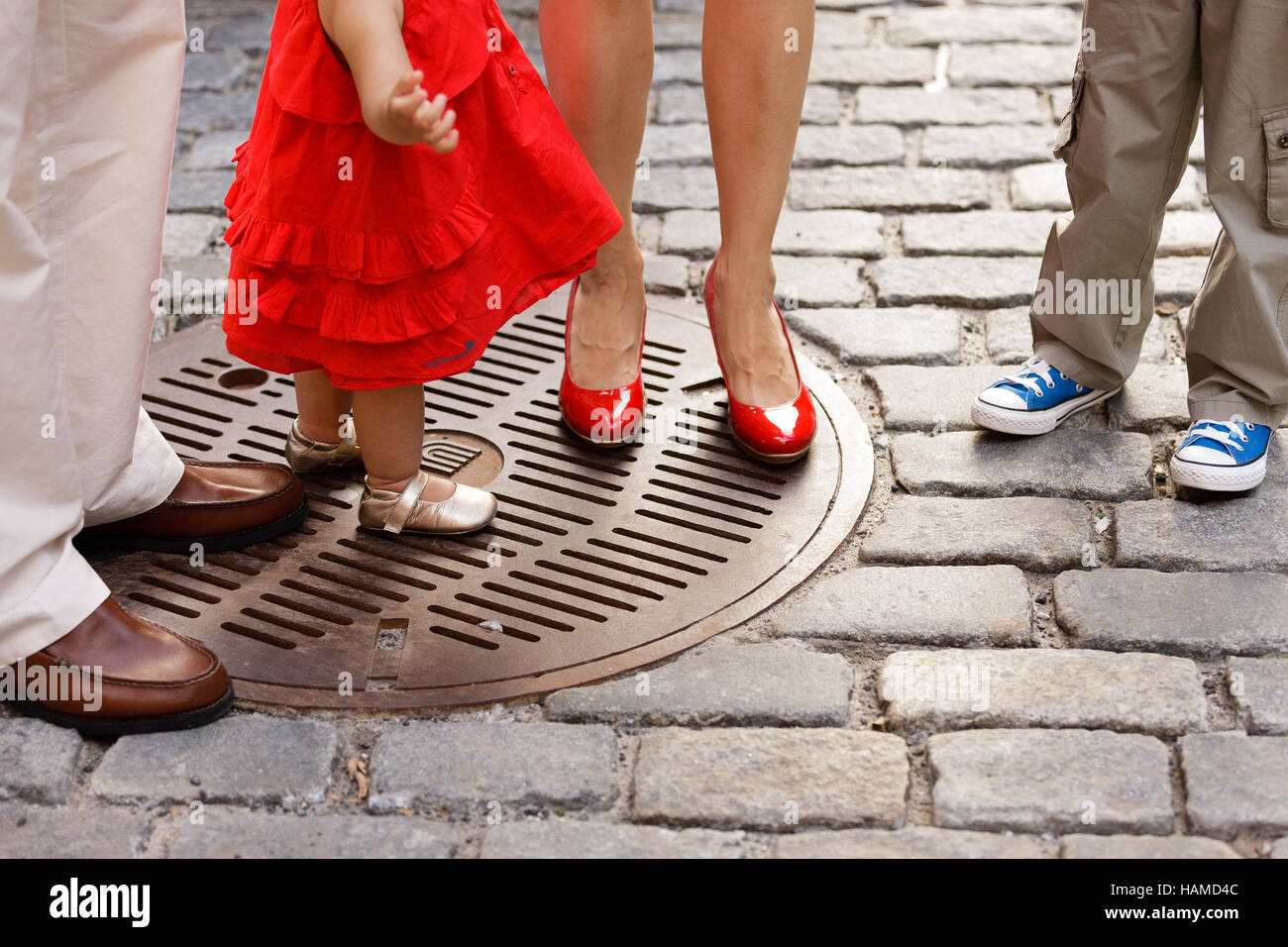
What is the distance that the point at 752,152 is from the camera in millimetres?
2385

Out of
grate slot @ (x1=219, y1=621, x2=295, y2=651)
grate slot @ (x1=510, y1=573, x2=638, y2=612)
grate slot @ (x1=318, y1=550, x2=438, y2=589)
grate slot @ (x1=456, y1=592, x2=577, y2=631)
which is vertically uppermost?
grate slot @ (x1=318, y1=550, x2=438, y2=589)

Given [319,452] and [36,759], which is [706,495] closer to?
[319,452]

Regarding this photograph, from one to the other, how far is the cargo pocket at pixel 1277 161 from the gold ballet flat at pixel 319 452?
1532mm

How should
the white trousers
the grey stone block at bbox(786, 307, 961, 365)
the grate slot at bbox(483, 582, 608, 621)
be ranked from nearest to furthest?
the white trousers
the grate slot at bbox(483, 582, 608, 621)
the grey stone block at bbox(786, 307, 961, 365)

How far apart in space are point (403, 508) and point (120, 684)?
53cm

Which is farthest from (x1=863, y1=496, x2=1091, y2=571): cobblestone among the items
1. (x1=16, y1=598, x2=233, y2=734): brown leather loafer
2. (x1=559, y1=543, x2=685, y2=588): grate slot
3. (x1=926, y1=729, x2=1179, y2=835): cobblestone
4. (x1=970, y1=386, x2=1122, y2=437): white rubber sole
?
(x1=16, y1=598, x2=233, y2=734): brown leather loafer

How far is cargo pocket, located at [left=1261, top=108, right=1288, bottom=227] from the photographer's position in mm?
2107

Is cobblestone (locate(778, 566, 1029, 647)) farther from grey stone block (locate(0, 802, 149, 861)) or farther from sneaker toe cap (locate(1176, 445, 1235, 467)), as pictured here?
grey stone block (locate(0, 802, 149, 861))

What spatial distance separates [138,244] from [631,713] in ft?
3.01

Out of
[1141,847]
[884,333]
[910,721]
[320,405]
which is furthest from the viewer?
[884,333]

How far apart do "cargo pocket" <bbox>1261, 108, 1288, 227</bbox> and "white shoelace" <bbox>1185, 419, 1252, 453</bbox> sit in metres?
0.34

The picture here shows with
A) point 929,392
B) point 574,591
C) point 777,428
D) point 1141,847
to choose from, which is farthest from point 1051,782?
point 929,392

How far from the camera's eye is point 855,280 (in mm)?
2965

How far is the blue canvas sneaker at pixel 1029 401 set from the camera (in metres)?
2.41
